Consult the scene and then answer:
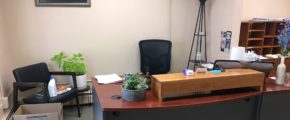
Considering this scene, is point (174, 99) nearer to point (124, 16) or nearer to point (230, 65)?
point (230, 65)

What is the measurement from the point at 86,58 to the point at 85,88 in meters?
0.48

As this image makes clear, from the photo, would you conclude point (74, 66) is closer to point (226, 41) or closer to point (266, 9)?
point (226, 41)

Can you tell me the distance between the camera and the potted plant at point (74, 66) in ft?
10.3

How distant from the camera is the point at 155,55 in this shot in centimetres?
355

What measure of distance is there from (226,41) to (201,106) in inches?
78.8

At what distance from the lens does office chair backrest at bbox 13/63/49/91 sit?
270 cm

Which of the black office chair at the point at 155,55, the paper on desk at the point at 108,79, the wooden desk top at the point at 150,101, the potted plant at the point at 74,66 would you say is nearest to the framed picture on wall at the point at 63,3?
the potted plant at the point at 74,66

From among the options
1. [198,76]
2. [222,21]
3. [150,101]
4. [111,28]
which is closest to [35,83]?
[111,28]

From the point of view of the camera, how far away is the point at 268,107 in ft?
6.33

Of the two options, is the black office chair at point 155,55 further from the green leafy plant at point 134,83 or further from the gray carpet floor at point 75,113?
the green leafy plant at point 134,83

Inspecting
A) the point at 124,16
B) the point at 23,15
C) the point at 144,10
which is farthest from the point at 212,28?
the point at 23,15

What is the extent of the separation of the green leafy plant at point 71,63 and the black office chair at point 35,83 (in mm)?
123

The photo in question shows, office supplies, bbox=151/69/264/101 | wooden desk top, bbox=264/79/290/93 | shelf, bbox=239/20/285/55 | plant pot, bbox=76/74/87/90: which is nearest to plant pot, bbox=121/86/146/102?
office supplies, bbox=151/69/264/101

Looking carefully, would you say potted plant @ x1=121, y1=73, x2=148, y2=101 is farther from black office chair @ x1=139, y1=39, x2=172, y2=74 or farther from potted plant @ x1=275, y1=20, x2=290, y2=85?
black office chair @ x1=139, y1=39, x2=172, y2=74
